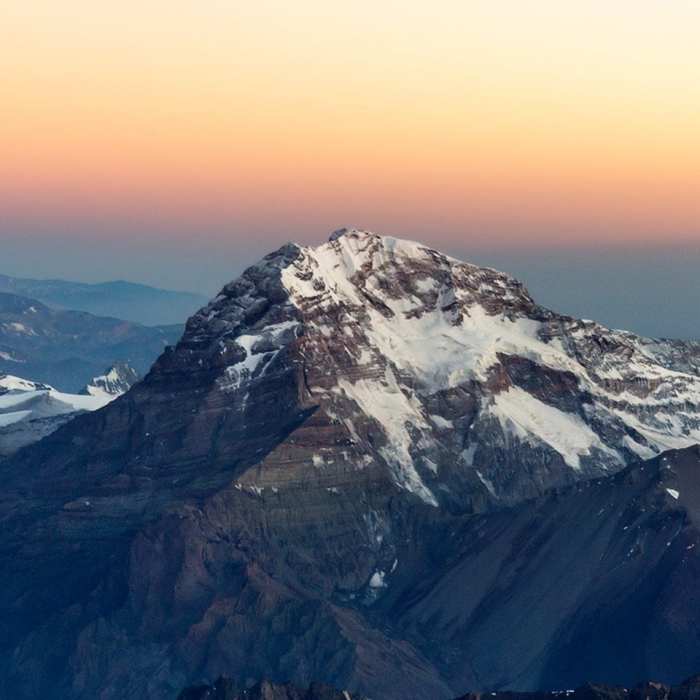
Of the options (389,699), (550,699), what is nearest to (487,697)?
(550,699)

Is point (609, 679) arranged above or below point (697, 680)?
below

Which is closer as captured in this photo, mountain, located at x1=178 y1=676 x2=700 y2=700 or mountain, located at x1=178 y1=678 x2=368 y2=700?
mountain, located at x1=178 y1=676 x2=700 y2=700

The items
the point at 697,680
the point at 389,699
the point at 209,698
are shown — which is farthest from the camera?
the point at 389,699

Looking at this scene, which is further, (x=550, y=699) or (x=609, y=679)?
(x=609, y=679)

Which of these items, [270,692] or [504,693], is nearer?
[504,693]

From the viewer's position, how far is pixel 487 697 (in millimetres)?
161875

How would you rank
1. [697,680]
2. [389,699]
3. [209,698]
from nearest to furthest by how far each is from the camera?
[697,680]
[209,698]
[389,699]

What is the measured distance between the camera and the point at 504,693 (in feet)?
538

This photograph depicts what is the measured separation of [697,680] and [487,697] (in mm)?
13497

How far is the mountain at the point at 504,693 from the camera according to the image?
15562 centimetres

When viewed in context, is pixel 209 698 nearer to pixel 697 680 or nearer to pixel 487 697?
pixel 487 697

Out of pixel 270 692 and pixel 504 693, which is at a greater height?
pixel 504 693

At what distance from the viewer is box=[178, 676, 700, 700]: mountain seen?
155625mm

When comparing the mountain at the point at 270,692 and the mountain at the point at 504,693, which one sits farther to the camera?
the mountain at the point at 270,692
